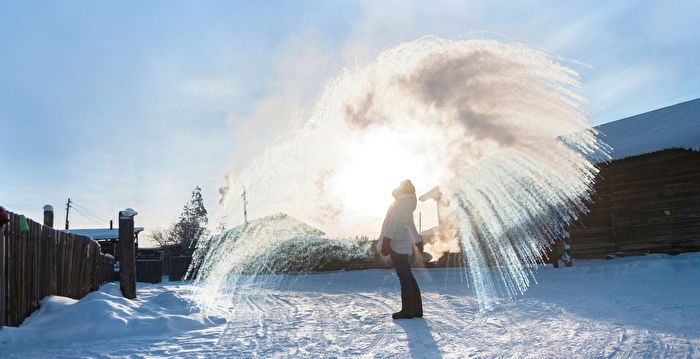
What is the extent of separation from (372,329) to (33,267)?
4.72 metres

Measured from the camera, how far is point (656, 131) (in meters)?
16.6

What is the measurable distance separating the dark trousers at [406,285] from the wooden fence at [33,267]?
15.1 feet

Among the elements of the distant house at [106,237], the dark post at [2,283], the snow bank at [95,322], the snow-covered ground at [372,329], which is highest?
the distant house at [106,237]

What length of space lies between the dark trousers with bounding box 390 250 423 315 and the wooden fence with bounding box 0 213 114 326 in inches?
181

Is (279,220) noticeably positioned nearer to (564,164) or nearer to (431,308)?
(564,164)

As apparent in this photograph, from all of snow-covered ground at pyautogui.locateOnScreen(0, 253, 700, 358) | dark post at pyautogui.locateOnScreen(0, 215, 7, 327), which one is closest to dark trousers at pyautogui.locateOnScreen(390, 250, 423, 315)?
snow-covered ground at pyautogui.locateOnScreen(0, 253, 700, 358)

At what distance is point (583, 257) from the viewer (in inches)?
682

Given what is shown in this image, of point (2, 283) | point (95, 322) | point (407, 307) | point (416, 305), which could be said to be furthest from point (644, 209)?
point (2, 283)

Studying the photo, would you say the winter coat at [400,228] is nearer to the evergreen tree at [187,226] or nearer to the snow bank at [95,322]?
the snow bank at [95,322]

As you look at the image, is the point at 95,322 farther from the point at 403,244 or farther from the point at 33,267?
the point at 403,244

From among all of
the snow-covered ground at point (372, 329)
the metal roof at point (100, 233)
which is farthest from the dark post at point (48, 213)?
the snow-covered ground at point (372, 329)

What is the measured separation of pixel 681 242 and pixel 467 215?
8085mm

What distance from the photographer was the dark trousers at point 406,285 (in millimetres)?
6566

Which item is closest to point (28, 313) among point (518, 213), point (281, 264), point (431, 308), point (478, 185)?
point (431, 308)
